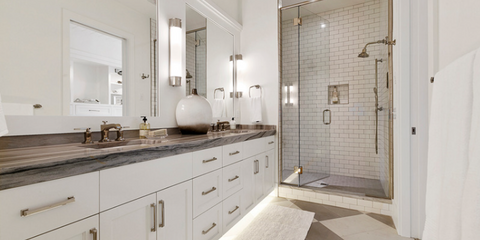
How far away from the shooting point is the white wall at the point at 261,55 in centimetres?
294

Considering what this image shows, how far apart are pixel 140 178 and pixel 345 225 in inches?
78.4

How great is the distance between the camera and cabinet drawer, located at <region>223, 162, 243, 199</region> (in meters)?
1.78

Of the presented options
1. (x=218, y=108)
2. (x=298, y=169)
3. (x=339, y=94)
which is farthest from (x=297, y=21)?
(x=298, y=169)

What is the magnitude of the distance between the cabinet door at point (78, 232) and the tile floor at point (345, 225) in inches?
50.2

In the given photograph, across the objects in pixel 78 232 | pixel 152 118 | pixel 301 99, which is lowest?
pixel 78 232

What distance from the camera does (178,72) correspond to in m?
2.09

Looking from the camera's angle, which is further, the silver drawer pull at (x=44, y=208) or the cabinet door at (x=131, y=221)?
the cabinet door at (x=131, y=221)

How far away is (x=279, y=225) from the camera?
2.13 m

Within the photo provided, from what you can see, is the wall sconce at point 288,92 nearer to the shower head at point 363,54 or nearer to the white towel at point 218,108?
the white towel at point 218,108

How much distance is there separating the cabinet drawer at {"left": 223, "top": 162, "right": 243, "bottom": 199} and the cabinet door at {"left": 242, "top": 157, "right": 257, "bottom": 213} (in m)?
0.08

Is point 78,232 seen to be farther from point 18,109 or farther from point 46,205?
point 18,109

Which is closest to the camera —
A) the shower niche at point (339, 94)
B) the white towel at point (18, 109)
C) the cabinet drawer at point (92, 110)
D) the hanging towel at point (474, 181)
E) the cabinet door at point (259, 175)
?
the hanging towel at point (474, 181)

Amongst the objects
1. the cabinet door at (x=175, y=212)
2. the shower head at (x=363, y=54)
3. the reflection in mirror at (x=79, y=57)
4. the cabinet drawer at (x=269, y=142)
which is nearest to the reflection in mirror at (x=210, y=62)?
the reflection in mirror at (x=79, y=57)

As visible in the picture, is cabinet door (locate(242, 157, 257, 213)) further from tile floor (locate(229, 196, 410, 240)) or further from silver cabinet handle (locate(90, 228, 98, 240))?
silver cabinet handle (locate(90, 228, 98, 240))
